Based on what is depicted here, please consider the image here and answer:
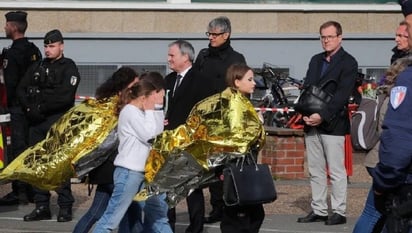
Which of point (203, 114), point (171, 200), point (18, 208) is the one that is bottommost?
point (18, 208)

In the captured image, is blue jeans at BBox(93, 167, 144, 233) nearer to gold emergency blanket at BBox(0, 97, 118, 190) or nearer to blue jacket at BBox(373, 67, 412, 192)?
gold emergency blanket at BBox(0, 97, 118, 190)

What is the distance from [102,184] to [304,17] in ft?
36.9

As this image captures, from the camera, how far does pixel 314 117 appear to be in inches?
436

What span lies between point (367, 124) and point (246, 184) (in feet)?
3.94

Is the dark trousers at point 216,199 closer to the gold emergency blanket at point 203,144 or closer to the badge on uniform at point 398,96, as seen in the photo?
the gold emergency blanket at point 203,144

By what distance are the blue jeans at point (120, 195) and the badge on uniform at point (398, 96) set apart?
3.07 meters

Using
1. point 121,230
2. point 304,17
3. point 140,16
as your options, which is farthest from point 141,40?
point 121,230

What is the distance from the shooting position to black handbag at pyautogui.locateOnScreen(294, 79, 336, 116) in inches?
435

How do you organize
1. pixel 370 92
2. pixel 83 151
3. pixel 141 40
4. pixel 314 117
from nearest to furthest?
pixel 83 151, pixel 314 117, pixel 370 92, pixel 141 40

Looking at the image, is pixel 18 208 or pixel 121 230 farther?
pixel 18 208

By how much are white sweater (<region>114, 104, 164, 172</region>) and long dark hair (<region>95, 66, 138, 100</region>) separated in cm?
39

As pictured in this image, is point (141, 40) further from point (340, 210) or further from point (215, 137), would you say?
point (215, 137)

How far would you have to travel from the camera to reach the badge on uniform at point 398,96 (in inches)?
Result: 253

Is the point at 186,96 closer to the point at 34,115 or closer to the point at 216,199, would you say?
the point at 216,199
